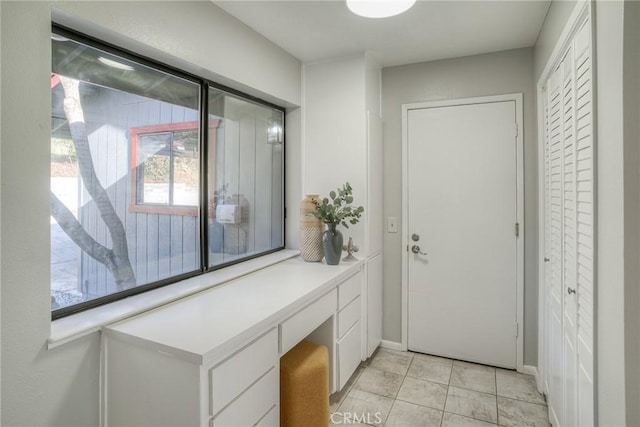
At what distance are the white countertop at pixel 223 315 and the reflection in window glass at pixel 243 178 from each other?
365 mm

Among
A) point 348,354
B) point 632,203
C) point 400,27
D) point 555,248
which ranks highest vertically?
point 400,27

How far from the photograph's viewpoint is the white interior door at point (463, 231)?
2588mm

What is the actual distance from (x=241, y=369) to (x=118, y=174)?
3.46 feet

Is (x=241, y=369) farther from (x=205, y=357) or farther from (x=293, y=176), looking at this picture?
(x=293, y=176)

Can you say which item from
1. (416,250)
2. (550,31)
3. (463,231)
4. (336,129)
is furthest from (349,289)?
(550,31)

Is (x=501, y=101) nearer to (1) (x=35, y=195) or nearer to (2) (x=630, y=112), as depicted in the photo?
(2) (x=630, y=112)

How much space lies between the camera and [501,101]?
101 inches

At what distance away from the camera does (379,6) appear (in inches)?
66.4

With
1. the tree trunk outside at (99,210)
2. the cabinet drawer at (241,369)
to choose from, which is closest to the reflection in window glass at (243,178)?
the tree trunk outside at (99,210)

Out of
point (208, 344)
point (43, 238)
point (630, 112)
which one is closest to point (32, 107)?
point (43, 238)

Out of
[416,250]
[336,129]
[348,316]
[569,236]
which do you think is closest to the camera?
[569,236]

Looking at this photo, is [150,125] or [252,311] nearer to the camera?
[252,311]

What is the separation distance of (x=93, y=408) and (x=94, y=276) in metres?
0.52

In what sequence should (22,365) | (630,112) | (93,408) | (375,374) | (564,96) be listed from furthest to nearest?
(375,374)
(564,96)
(93,408)
(22,365)
(630,112)
